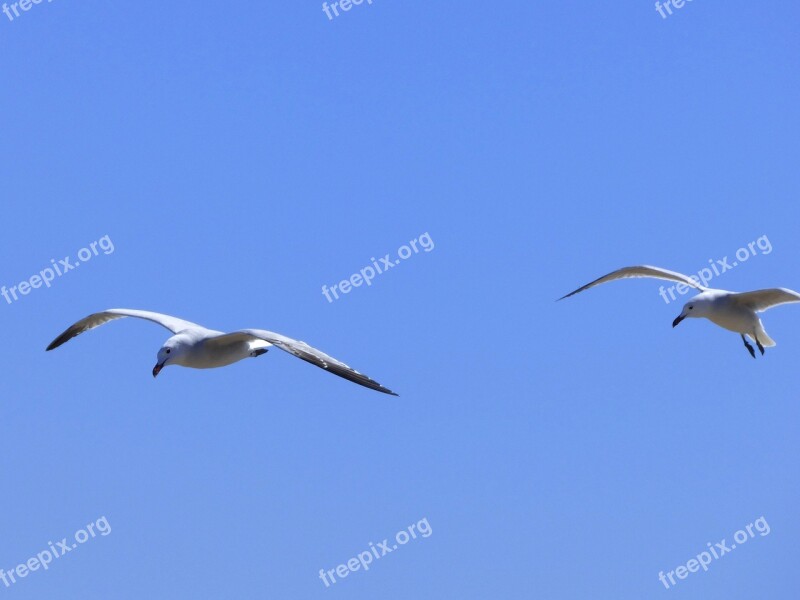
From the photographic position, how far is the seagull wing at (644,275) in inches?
832

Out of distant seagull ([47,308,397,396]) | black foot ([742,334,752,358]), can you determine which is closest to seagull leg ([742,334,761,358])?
black foot ([742,334,752,358])

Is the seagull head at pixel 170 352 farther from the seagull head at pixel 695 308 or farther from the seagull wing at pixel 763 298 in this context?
the seagull wing at pixel 763 298

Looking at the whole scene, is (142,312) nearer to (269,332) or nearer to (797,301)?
(269,332)

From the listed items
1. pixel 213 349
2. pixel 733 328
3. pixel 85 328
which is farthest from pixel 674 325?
pixel 85 328

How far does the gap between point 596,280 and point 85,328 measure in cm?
829

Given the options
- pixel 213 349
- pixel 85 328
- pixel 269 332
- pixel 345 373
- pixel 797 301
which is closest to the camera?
pixel 345 373

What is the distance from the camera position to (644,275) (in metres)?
21.7

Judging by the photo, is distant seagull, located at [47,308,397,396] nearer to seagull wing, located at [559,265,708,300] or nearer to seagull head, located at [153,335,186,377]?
seagull head, located at [153,335,186,377]

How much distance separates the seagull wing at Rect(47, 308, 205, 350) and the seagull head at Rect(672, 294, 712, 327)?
7.37 meters

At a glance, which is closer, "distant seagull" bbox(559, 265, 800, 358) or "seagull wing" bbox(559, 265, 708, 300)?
"distant seagull" bbox(559, 265, 800, 358)

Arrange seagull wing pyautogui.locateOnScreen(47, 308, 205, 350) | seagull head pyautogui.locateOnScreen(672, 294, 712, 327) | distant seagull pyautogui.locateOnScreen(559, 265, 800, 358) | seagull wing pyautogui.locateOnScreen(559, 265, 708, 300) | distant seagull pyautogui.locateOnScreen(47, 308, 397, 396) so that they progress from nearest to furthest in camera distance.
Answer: distant seagull pyautogui.locateOnScreen(47, 308, 397, 396) < seagull wing pyautogui.locateOnScreen(47, 308, 205, 350) < distant seagull pyautogui.locateOnScreen(559, 265, 800, 358) < seagull head pyautogui.locateOnScreen(672, 294, 712, 327) < seagull wing pyautogui.locateOnScreen(559, 265, 708, 300)

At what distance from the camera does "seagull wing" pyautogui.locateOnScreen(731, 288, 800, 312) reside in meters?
19.1

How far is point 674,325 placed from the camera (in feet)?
66.0

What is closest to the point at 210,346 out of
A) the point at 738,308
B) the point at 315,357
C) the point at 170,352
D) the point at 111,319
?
the point at 170,352
